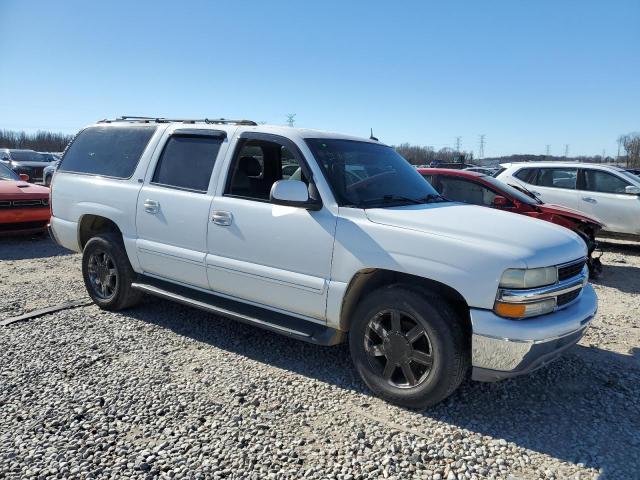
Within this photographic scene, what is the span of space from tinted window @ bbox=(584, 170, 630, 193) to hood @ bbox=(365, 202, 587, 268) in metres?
7.31

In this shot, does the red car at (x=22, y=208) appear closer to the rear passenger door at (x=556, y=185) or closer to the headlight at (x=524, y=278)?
the headlight at (x=524, y=278)

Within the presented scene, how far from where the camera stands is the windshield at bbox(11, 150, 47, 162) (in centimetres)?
2262

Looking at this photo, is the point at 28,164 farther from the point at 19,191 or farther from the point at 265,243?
the point at 265,243

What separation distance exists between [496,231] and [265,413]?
1.97 metres

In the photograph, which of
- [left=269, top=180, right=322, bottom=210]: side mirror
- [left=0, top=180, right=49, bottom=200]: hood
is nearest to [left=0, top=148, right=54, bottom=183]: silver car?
[left=0, top=180, right=49, bottom=200]: hood

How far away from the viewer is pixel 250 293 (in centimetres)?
403

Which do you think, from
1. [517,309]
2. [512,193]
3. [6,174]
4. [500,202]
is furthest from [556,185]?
[6,174]

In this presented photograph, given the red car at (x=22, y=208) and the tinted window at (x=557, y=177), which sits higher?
the tinted window at (x=557, y=177)

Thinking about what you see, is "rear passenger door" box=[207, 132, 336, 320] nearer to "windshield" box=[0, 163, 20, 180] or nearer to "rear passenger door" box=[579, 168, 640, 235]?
"rear passenger door" box=[579, 168, 640, 235]

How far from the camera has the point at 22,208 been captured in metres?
8.95

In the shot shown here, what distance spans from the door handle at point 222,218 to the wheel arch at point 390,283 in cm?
122

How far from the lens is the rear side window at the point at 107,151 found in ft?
16.4

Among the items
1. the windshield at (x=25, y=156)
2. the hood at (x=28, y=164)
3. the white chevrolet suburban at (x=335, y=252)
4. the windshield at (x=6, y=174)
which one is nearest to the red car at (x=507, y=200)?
the white chevrolet suburban at (x=335, y=252)

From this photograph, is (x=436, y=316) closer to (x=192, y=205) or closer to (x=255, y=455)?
(x=255, y=455)
